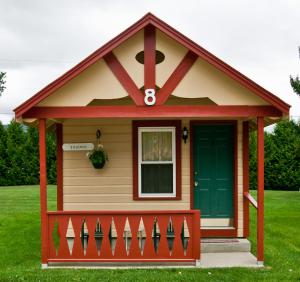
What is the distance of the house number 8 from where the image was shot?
7.04m

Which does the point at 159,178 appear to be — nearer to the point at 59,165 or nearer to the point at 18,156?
the point at 59,165

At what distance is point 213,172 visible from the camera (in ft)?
29.0

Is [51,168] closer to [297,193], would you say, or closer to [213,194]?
[297,193]

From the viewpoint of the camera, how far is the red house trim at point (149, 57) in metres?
7.06

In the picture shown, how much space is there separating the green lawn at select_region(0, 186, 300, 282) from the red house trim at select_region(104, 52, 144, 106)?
2848 mm

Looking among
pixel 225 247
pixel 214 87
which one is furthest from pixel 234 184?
pixel 214 87

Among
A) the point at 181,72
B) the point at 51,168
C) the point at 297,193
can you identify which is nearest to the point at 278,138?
the point at 297,193

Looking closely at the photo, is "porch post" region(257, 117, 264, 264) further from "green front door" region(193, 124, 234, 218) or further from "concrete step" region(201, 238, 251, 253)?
"green front door" region(193, 124, 234, 218)

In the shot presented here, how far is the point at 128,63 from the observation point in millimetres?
7191

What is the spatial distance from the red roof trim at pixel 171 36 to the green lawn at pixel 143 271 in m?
2.69

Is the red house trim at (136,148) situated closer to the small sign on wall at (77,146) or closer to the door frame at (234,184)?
the door frame at (234,184)

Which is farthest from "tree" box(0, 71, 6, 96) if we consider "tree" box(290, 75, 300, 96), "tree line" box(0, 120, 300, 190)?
"tree" box(290, 75, 300, 96)

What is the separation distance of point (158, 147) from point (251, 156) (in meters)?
12.4

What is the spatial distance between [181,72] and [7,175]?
1956 cm
